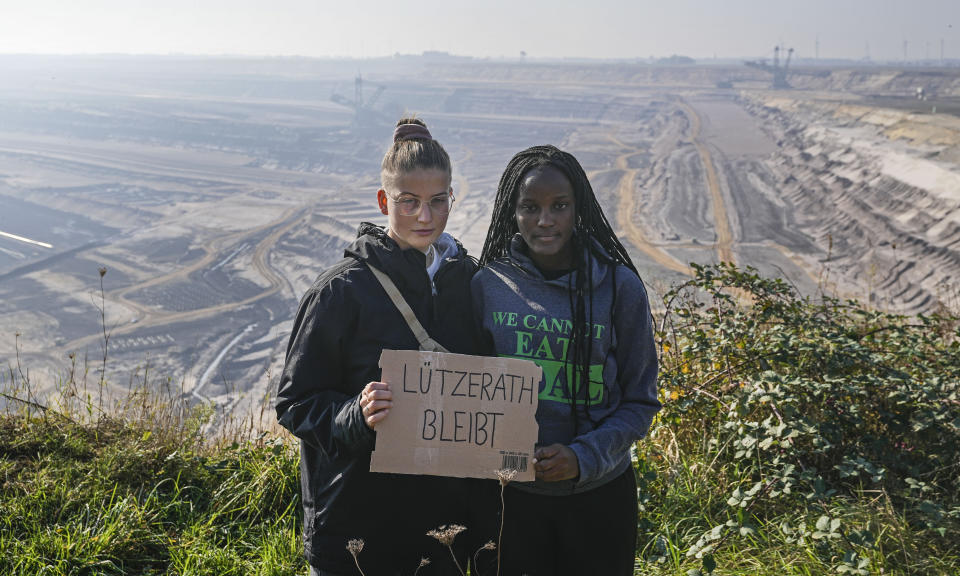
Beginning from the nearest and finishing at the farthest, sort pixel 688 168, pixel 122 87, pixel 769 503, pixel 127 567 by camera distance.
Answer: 1. pixel 127 567
2. pixel 769 503
3. pixel 688 168
4. pixel 122 87

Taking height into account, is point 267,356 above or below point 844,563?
below

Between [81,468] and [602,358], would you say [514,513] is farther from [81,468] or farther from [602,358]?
[81,468]

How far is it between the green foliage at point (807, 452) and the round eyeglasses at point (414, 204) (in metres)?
1.51

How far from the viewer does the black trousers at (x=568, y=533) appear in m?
1.95

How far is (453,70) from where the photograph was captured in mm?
143250

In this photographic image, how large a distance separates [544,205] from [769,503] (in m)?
2.01

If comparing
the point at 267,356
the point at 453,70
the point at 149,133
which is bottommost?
the point at 267,356

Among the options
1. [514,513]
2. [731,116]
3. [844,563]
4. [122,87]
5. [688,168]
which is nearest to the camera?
[514,513]

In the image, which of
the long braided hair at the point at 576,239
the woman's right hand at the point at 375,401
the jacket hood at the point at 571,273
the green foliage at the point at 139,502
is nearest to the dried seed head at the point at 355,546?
the woman's right hand at the point at 375,401

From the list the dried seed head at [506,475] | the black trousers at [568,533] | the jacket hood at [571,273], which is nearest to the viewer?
the dried seed head at [506,475]

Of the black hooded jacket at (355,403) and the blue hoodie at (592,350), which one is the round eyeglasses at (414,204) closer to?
the black hooded jacket at (355,403)

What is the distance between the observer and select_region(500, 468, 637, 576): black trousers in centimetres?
195

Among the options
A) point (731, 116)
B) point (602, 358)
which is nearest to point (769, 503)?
point (602, 358)

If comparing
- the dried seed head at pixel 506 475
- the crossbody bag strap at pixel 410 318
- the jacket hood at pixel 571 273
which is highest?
the jacket hood at pixel 571 273
